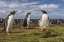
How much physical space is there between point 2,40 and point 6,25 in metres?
6.26

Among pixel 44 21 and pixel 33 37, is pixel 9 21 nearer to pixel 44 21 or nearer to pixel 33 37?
pixel 44 21

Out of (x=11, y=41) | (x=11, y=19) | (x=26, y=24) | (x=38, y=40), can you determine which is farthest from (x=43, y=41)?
(x=26, y=24)

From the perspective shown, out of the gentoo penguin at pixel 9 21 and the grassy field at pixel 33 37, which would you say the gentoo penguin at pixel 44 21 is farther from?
the gentoo penguin at pixel 9 21

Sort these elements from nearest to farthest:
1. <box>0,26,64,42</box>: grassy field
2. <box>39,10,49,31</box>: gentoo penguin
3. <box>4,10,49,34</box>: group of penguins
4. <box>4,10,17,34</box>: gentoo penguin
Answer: <box>0,26,64,42</box>: grassy field → <box>4,10,17,34</box>: gentoo penguin → <box>4,10,49,34</box>: group of penguins → <box>39,10,49,31</box>: gentoo penguin

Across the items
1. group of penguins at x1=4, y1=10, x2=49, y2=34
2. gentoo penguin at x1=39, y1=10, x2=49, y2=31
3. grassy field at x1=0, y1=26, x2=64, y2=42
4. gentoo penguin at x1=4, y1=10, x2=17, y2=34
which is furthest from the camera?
gentoo penguin at x1=39, y1=10, x2=49, y2=31

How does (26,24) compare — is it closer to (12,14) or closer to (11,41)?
(12,14)

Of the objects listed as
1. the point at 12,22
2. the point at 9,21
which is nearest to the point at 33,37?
the point at 9,21

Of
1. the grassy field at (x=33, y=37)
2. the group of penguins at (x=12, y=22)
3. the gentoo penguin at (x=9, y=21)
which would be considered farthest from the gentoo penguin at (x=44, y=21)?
the gentoo penguin at (x=9, y=21)

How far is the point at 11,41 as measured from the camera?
16500mm

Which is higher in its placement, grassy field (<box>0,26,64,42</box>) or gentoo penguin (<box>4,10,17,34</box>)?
gentoo penguin (<box>4,10,17,34</box>)

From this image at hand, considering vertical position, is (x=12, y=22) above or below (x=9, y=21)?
below

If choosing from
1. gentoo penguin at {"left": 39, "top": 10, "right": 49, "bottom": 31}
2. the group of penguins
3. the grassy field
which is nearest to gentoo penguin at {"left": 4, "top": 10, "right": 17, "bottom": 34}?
the group of penguins

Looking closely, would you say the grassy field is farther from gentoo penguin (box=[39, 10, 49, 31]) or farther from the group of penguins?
gentoo penguin (box=[39, 10, 49, 31])

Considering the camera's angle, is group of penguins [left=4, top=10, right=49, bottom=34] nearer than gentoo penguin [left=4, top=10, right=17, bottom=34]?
No
